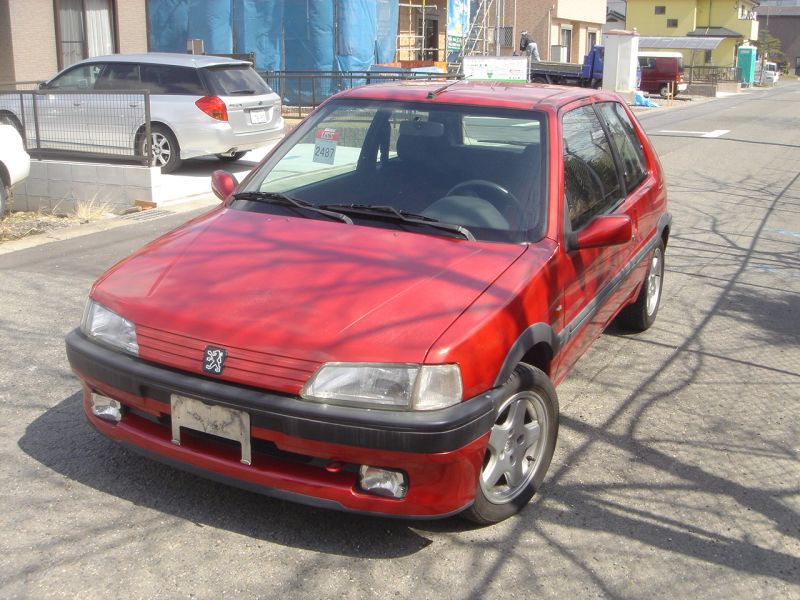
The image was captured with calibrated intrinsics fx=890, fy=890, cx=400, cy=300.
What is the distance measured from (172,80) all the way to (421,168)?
9.22 metres

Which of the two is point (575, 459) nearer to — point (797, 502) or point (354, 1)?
point (797, 502)

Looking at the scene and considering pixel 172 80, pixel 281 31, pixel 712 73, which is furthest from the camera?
pixel 712 73

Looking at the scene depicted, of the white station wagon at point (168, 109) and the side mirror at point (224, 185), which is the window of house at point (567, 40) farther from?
the side mirror at point (224, 185)

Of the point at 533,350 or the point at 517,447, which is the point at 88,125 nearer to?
the point at 533,350

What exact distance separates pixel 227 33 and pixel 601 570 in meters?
23.1

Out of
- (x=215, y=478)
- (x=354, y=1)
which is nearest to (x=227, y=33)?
(x=354, y=1)

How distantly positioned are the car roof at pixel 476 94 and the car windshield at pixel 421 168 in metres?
0.05

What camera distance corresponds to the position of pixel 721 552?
3.40 meters

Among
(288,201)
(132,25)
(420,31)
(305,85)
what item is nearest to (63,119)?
(288,201)

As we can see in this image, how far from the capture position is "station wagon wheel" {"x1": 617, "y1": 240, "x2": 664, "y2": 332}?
5.88 meters

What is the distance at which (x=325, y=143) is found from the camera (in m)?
4.77

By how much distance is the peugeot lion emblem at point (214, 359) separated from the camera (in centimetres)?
314

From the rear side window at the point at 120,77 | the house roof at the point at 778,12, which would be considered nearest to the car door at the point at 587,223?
the rear side window at the point at 120,77

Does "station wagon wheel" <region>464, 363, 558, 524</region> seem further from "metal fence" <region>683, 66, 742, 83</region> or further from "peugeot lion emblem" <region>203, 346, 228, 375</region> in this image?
"metal fence" <region>683, 66, 742, 83</region>
